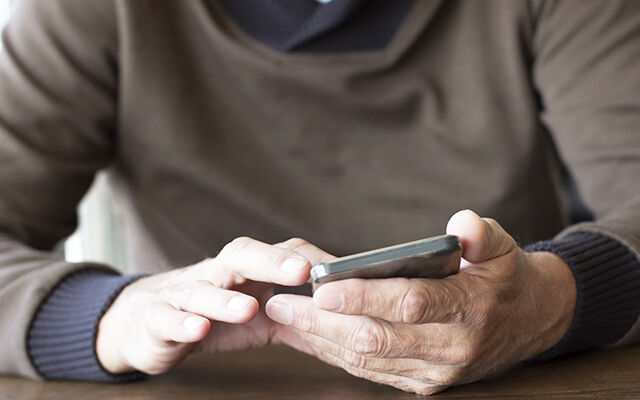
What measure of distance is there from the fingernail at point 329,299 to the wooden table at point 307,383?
12 cm

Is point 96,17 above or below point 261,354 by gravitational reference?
above

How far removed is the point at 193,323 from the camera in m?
0.56

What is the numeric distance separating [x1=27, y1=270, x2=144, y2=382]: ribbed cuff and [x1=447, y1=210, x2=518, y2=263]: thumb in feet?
1.23

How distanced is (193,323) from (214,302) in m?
0.03

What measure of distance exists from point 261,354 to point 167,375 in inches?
4.7

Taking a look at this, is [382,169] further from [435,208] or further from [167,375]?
[167,375]

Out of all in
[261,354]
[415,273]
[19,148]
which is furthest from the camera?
[19,148]

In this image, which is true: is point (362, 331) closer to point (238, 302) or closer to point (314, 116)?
point (238, 302)

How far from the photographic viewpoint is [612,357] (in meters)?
0.67

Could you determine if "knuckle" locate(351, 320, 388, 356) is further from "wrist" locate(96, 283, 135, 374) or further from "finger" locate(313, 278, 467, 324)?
"wrist" locate(96, 283, 135, 374)

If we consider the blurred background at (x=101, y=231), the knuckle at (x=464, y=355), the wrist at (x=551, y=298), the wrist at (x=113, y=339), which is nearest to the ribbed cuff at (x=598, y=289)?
the wrist at (x=551, y=298)

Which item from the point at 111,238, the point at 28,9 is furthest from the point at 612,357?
the point at 111,238

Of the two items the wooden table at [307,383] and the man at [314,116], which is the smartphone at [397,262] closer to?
the wooden table at [307,383]

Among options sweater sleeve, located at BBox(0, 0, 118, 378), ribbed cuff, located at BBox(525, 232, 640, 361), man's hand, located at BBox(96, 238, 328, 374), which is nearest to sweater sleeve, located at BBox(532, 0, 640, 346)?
ribbed cuff, located at BBox(525, 232, 640, 361)
